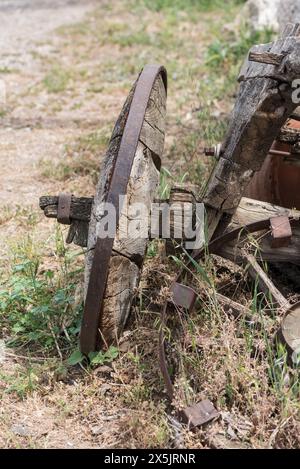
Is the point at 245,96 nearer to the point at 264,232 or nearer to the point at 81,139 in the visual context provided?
the point at 264,232

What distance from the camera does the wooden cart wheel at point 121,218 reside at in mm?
3102

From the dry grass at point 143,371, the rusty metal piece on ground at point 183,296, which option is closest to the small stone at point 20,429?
the dry grass at point 143,371

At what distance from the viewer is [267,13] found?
807 centimetres

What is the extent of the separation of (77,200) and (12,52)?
5.88 metres

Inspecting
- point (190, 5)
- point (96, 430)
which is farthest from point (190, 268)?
point (190, 5)

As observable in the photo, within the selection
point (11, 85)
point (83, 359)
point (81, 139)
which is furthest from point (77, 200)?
point (11, 85)

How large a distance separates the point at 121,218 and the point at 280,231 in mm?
A: 816

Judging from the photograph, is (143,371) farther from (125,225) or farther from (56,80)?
→ (56,80)

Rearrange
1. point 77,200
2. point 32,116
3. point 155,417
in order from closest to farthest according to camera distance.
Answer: point 155,417, point 77,200, point 32,116

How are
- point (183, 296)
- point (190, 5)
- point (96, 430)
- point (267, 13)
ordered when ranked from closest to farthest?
point (96, 430) → point (183, 296) → point (267, 13) → point (190, 5)

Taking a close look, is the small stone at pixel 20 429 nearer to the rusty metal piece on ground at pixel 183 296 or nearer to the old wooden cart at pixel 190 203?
the old wooden cart at pixel 190 203

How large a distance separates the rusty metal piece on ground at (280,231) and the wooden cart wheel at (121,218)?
0.65 meters

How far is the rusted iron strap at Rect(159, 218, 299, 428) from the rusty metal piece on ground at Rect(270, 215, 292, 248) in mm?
52

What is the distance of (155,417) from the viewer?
305 cm
